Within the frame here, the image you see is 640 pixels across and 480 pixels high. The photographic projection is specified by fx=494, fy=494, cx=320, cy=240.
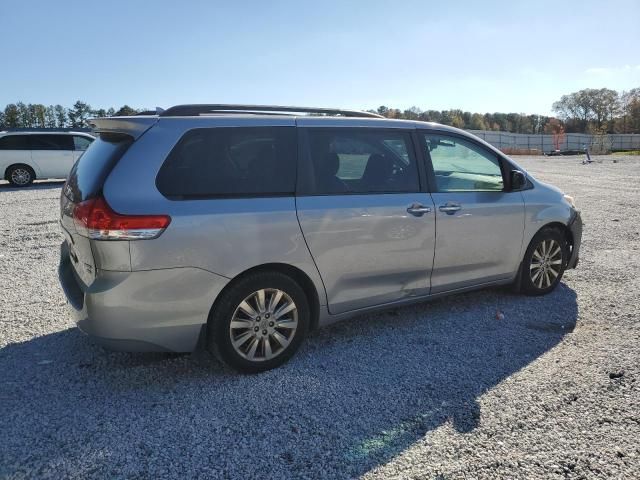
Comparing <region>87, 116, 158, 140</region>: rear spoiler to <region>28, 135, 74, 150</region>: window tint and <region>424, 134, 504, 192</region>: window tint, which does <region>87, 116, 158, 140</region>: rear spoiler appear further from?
<region>28, 135, 74, 150</region>: window tint

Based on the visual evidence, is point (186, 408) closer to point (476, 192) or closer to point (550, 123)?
point (476, 192)

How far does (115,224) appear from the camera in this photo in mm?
2938

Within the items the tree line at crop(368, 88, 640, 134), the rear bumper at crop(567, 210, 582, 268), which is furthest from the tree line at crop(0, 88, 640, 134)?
the rear bumper at crop(567, 210, 582, 268)

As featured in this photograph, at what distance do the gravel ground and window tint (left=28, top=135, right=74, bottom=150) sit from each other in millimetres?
13775

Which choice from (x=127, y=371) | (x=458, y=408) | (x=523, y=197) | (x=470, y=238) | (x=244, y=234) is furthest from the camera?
(x=523, y=197)

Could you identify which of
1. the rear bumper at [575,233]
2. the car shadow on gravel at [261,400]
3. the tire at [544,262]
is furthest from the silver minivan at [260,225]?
the rear bumper at [575,233]

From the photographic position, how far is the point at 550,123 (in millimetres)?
114375

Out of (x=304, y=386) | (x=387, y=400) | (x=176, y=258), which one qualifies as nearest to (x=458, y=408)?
(x=387, y=400)

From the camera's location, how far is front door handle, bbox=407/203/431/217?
13.1ft

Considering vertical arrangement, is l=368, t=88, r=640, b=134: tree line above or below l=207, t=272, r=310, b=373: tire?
above

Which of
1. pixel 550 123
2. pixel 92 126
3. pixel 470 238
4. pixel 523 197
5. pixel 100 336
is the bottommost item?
pixel 100 336

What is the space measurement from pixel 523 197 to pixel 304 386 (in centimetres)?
288

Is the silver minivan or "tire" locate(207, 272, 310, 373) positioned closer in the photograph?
the silver minivan

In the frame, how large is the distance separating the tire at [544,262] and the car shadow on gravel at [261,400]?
587mm
